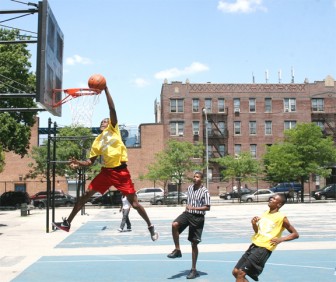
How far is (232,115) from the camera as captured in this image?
6438 cm

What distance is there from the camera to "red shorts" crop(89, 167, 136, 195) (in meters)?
7.50

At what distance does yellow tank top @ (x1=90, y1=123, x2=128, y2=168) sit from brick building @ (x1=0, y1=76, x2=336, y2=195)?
183ft

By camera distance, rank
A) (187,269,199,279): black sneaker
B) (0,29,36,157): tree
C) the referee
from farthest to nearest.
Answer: (0,29,36,157): tree < the referee < (187,269,199,279): black sneaker

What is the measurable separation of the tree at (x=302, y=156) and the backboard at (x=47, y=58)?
1565 inches

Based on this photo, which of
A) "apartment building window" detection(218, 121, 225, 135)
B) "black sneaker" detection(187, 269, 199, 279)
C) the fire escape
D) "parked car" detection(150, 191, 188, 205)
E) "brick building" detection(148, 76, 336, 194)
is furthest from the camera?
"apartment building window" detection(218, 121, 225, 135)

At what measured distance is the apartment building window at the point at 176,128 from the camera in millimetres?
63656

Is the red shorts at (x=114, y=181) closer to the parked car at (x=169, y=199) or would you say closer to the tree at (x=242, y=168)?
the parked car at (x=169, y=199)

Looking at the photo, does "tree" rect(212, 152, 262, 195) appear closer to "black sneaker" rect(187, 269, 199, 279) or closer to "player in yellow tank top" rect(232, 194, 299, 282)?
"black sneaker" rect(187, 269, 199, 279)

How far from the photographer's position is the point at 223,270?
1080cm

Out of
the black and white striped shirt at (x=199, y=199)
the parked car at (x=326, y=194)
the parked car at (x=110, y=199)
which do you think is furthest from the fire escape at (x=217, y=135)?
the black and white striped shirt at (x=199, y=199)

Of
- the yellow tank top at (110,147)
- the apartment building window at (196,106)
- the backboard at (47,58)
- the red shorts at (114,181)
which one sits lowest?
the red shorts at (114,181)

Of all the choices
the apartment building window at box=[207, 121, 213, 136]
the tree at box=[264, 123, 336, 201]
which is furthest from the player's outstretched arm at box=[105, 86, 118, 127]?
the apartment building window at box=[207, 121, 213, 136]

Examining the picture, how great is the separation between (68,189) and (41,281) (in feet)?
174

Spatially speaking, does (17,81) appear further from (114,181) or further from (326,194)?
(114,181)
